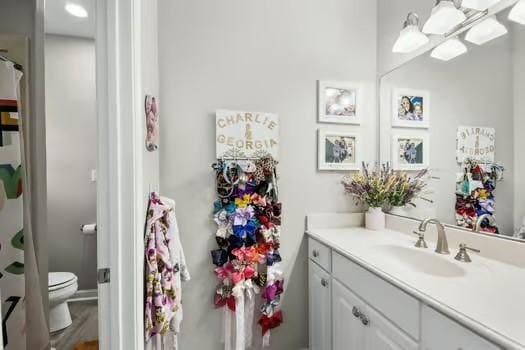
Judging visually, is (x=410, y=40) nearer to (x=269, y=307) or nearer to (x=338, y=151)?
(x=338, y=151)

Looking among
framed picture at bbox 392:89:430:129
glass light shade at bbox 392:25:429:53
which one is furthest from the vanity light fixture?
framed picture at bbox 392:89:430:129

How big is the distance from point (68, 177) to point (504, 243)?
336 cm

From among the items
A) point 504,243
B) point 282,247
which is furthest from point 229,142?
point 504,243

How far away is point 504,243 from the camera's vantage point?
4.05 feet

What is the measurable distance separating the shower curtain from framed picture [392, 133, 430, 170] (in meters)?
2.14

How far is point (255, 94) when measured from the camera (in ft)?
6.23

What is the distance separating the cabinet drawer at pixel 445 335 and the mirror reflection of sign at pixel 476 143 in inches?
35.8

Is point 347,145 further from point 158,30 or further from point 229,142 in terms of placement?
point 158,30

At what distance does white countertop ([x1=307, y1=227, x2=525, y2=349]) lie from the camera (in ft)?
2.39

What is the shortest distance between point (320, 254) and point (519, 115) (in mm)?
1195

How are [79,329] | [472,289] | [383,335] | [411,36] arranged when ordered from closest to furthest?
[472,289], [383,335], [411,36], [79,329]

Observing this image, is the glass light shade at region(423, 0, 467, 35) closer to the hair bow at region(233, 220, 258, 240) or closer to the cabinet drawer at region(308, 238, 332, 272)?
the cabinet drawer at region(308, 238, 332, 272)

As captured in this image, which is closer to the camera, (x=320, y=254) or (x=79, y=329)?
(x=320, y=254)

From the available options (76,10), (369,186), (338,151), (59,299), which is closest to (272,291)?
(369,186)
